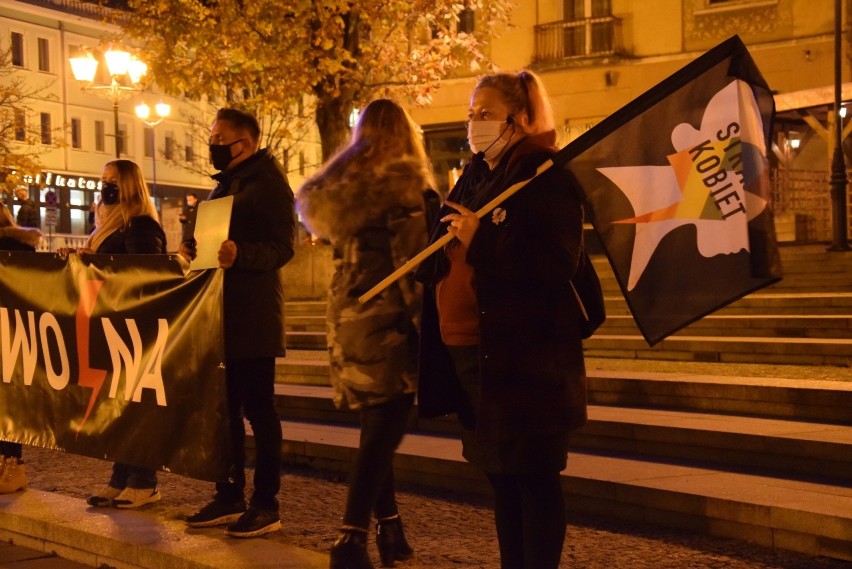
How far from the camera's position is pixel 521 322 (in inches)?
152

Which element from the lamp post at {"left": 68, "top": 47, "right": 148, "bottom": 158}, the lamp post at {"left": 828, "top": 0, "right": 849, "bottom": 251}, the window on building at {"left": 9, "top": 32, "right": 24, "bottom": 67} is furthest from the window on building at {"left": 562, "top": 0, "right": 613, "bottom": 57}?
the window on building at {"left": 9, "top": 32, "right": 24, "bottom": 67}

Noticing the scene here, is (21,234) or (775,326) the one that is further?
(775,326)

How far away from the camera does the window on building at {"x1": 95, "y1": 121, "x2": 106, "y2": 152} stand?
60.0 metres

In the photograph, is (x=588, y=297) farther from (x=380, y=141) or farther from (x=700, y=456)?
(x=700, y=456)

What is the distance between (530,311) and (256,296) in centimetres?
222

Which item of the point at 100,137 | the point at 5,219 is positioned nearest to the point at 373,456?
the point at 5,219

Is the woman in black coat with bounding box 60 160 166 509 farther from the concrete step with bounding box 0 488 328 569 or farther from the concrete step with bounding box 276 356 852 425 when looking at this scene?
the concrete step with bounding box 276 356 852 425

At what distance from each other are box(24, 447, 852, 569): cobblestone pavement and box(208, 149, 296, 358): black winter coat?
969 mm

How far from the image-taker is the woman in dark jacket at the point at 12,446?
7.18 metres

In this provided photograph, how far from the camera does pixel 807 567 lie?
5215mm

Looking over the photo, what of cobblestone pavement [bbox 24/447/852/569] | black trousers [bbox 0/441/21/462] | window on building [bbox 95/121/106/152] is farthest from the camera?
window on building [bbox 95/121/106/152]

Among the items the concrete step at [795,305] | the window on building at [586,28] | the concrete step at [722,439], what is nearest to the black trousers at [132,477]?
the concrete step at [722,439]

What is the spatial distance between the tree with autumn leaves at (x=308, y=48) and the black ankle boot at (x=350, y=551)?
12.9 m

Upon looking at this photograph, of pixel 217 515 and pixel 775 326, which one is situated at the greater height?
pixel 775 326
